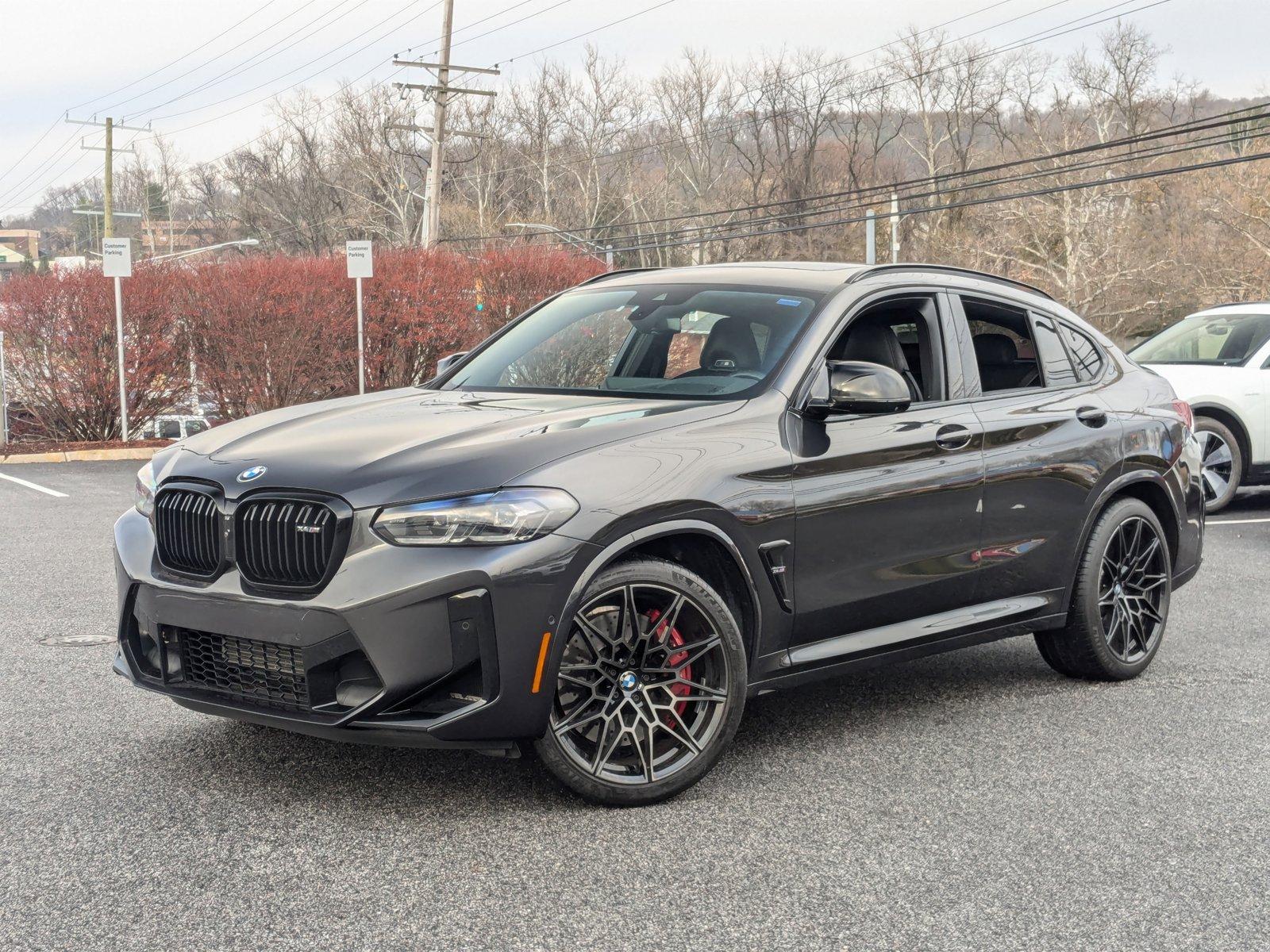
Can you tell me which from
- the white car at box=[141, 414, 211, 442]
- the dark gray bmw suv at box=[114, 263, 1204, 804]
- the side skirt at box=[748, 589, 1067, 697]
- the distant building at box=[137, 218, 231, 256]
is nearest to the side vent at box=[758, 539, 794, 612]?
the dark gray bmw suv at box=[114, 263, 1204, 804]

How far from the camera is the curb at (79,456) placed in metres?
19.5

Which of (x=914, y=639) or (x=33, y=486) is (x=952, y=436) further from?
(x=33, y=486)

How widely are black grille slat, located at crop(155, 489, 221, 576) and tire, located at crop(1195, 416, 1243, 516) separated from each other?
991 centimetres

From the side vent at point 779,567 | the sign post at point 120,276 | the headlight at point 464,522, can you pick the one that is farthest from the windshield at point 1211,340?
the sign post at point 120,276

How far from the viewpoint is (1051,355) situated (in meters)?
6.09

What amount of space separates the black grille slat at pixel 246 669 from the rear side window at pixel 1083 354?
12.3 feet

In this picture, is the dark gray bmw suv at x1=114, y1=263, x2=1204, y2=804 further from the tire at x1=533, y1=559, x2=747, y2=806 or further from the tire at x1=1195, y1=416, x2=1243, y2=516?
the tire at x1=1195, y1=416, x2=1243, y2=516

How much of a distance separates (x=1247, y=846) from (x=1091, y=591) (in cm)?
192

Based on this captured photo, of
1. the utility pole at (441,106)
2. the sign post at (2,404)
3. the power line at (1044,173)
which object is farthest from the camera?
the utility pole at (441,106)

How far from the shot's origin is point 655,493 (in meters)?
4.30

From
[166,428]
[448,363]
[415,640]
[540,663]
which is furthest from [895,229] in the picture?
[415,640]

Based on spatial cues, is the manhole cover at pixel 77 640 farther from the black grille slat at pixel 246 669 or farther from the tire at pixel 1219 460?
the tire at pixel 1219 460

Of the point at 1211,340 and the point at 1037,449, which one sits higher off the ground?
the point at 1211,340

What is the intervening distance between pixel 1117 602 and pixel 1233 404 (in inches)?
269
